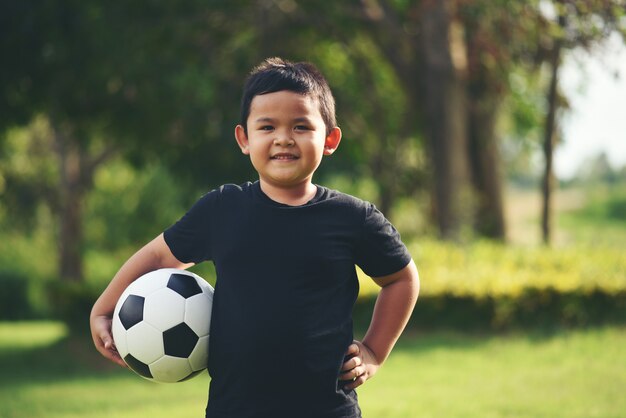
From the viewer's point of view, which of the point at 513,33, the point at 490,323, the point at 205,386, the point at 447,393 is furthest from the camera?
the point at 513,33

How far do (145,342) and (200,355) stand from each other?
224 mm

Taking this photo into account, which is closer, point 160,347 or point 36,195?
point 160,347

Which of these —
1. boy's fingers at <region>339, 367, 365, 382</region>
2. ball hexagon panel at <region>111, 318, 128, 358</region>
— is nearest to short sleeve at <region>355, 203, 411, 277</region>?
boy's fingers at <region>339, 367, 365, 382</region>

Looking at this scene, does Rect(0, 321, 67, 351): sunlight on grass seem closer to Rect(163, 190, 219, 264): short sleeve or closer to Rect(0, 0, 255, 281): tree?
Rect(0, 0, 255, 281): tree

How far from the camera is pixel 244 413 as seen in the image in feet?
8.82

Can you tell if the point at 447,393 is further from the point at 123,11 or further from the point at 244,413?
the point at 123,11

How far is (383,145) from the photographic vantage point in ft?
55.0

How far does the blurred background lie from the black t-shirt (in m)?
4.11

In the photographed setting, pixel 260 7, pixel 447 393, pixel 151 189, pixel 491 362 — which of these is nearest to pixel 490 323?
pixel 491 362

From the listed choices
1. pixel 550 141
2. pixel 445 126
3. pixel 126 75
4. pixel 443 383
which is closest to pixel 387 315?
pixel 443 383

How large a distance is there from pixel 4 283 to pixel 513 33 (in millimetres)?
14345

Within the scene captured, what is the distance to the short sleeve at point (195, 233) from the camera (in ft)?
9.45

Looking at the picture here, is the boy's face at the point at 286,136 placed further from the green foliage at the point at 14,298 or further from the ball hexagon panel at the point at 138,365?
the green foliage at the point at 14,298

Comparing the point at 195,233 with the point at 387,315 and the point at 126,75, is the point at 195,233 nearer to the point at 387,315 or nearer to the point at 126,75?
the point at 387,315
